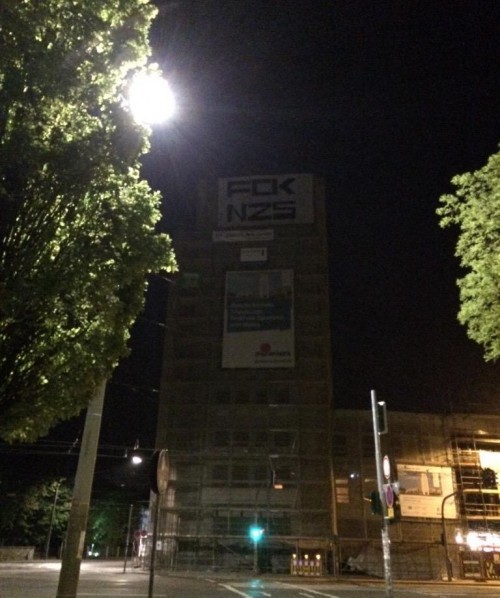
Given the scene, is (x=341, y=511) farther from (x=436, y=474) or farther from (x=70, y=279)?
(x=70, y=279)

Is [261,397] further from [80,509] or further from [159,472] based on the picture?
[159,472]

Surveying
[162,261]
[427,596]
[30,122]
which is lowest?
[427,596]

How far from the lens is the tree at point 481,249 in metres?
12.3

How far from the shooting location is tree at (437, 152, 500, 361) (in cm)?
1230

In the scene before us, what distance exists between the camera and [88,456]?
8547mm

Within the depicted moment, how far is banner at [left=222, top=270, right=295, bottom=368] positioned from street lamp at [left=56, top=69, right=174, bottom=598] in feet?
124

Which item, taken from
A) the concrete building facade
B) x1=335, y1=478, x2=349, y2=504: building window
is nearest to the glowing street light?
the concrete building facade

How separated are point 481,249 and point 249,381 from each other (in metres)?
34.9

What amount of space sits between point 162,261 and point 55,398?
2.10 metres

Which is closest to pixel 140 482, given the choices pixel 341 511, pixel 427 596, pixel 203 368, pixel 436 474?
pixel 203 368

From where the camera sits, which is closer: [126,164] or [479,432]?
[126,164]

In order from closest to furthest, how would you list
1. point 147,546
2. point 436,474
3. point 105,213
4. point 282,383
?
point 105,213, point 147,546, point 436,474, point 282,383

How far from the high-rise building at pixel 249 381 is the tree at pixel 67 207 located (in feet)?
103

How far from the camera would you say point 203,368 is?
155ft
